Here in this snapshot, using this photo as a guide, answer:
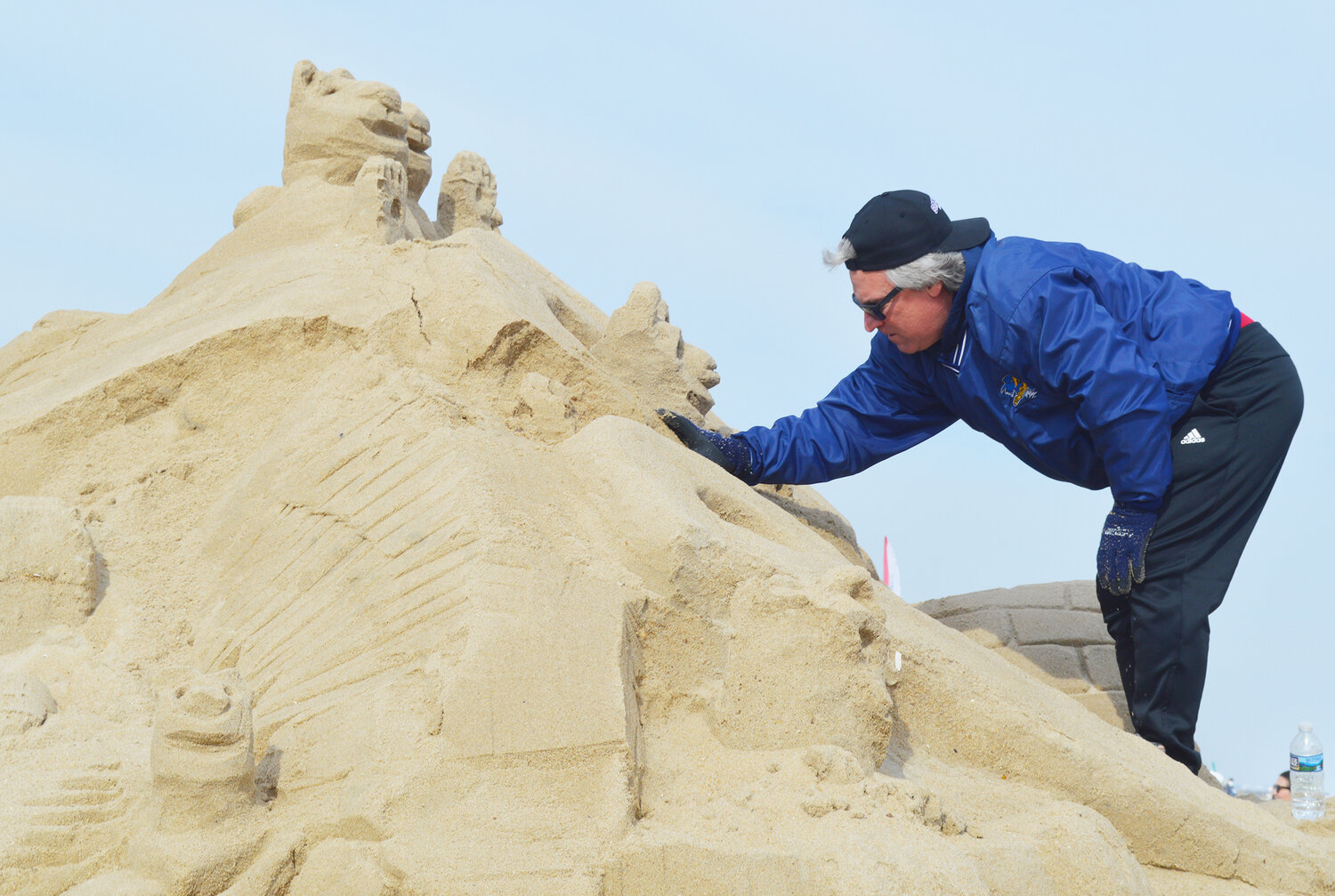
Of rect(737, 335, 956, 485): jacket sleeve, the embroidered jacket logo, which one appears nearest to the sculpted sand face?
rect(737, 335, 956, 485): jacket sleeve

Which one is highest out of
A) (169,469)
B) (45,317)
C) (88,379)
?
(45,317)

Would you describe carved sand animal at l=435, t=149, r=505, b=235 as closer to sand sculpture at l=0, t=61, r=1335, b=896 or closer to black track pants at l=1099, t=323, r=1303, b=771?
sand sculpture at l=0, t=61, r=1335, b=896

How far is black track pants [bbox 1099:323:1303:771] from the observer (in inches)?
141

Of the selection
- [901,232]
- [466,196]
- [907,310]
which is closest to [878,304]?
[907,310]

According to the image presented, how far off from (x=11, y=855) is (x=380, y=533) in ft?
3.30

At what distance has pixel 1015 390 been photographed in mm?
3789

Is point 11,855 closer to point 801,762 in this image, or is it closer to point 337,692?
point 337,692

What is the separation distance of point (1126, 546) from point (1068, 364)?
57cm

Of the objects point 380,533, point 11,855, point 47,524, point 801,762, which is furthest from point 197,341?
point 801,762

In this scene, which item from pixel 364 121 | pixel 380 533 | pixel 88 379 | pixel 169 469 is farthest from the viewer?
pixel 364 121

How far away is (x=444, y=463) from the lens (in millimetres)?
2971

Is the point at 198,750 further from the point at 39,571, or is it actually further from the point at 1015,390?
the point at 1015,390

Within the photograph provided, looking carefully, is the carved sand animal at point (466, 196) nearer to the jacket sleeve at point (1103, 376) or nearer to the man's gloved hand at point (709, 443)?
the man's gloved hand at point (709, 443)

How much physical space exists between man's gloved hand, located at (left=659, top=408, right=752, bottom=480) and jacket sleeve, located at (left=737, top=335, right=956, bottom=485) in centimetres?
21
